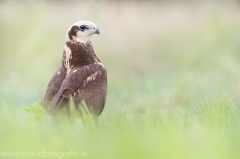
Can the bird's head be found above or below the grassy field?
above

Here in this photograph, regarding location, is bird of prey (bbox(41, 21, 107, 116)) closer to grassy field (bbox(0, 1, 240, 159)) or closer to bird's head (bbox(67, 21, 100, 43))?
bird's head (bbox(67, 21, 100, 43))

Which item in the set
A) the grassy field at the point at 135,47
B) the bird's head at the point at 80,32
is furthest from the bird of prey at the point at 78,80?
the grassy field at the point at 135,47

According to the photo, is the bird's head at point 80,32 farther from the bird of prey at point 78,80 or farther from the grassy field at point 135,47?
the grassy field at point 135,47

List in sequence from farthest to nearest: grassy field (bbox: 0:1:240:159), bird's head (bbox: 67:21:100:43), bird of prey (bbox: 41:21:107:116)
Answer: grassy field (bbox: 0:1:240:159)
bird's head (bbox: 67:21:100:43)
bird of prey (bbox: 41:21:107:116)

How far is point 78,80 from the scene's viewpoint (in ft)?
16.9

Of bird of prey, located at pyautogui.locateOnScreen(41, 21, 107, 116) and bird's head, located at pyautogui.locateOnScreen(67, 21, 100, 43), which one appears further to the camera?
bird's head, located at pyautogui.locateOnScreen(67, 21, 100, 43)

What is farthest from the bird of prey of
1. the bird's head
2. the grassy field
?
the grassy field

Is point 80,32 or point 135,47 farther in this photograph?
point 135,47

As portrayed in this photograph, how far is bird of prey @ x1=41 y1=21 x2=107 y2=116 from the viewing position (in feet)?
16.4

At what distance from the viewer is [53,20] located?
1193 cm

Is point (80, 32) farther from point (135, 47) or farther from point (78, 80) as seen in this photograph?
point (135, 47)

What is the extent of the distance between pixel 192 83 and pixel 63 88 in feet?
13.6

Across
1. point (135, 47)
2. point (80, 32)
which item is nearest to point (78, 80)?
point (80, 32)

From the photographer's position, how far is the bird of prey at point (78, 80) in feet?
16.4
